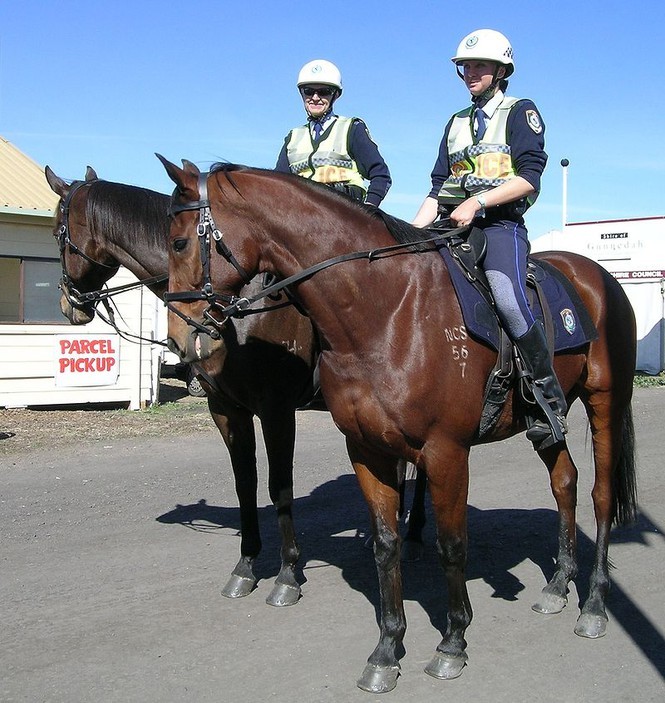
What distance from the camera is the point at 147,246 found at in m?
5.56

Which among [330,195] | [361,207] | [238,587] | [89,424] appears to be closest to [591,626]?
[238,587]

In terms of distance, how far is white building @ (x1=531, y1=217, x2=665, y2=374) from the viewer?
22.6 metres

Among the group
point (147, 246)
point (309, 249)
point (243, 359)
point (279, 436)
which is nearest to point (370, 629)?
point (279, 436)

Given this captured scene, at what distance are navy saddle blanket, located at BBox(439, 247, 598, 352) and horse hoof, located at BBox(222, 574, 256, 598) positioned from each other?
2.25 metres

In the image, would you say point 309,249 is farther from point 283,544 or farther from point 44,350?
point 44,350

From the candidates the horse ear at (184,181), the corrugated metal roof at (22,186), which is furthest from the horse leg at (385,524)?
the corrugated metal roof at (22,186)

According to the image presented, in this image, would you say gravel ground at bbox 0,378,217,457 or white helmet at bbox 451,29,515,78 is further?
gravel ground at bbox 0,378,217,457

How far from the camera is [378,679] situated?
156 inches

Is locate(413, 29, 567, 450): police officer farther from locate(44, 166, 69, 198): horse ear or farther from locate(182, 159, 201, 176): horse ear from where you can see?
locate(44, 166, 69, 198): horse ear

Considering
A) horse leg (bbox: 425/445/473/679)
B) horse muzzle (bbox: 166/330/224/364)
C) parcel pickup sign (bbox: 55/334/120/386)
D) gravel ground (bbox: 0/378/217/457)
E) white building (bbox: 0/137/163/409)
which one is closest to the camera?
horse muzzle (bbox: 166/330/224/364)

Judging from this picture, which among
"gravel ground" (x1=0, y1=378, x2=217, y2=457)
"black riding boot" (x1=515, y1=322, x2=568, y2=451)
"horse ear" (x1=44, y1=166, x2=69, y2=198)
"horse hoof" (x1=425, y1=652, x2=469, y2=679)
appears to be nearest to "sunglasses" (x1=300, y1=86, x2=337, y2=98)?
"horse ear" (x1=44, y1=166, x2=69, y2=198)

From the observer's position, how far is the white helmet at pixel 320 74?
225 inches

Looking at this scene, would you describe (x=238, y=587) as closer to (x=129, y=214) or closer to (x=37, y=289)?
(x=129, y=214)

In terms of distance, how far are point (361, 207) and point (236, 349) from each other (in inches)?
54.6
